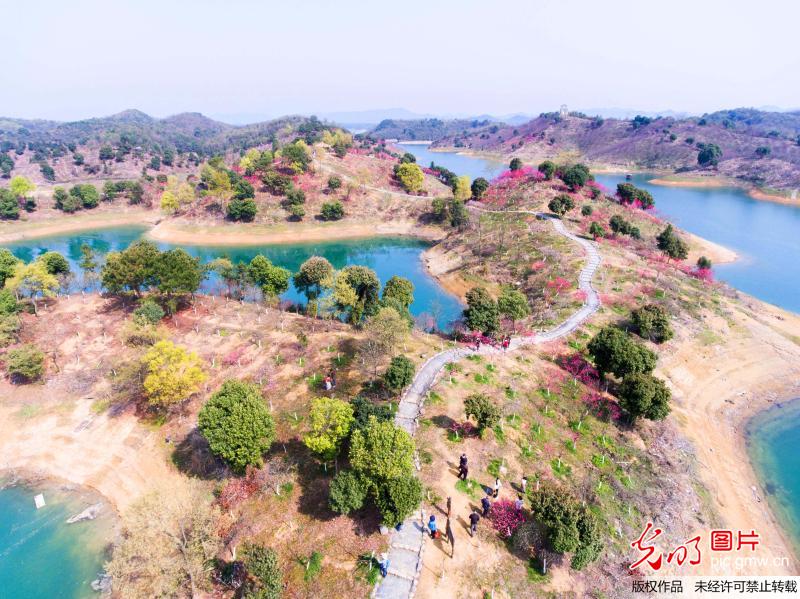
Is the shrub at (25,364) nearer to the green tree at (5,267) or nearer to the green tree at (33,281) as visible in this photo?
the green tree at (33,281)

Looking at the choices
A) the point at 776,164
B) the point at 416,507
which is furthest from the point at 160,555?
the point at 776,164

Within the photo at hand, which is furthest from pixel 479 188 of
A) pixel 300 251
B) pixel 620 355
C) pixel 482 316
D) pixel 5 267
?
pixel 5 267

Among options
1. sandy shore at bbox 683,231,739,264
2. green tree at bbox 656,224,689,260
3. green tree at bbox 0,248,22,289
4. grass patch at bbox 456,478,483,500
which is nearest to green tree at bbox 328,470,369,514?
grass patch at bbox 456,478,483,500

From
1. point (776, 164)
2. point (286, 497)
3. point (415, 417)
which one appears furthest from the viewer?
point (776, 164)

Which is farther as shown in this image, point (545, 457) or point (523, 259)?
point (523, 259)

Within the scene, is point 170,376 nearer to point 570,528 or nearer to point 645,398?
point 570,528

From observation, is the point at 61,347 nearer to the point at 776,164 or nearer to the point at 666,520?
the point at 666,520

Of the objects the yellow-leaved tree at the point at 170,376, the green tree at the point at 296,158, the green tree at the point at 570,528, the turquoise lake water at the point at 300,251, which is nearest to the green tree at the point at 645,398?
the green tree at the point at 570,528
